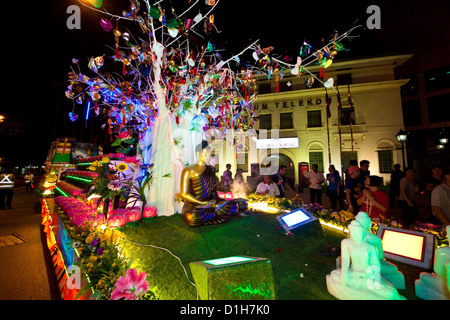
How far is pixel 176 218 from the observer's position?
5.10m

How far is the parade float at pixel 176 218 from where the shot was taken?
6.69 ft

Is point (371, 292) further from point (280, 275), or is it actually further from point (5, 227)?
point (5, 227)

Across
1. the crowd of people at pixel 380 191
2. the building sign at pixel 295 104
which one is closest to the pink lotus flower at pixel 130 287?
the crowd of people at pixel 380 191

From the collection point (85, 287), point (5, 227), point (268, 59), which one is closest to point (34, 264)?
point (85, 287)

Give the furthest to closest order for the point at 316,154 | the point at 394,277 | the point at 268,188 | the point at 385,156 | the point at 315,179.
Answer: the point at 316,154 < the point at 385,156 < the point at 315,179 < the point at 268,188 < the point at 394,277

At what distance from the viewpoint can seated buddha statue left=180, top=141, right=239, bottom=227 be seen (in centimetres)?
421

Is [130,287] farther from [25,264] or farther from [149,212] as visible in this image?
[25,264]

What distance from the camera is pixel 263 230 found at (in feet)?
13.1

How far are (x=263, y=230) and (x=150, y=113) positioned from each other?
4.82 m

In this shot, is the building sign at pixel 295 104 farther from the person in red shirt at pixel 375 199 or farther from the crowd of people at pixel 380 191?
the person in red shirt at pixel 375 199

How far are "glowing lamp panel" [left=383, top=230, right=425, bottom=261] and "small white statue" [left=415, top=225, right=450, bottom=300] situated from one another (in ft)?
2.51

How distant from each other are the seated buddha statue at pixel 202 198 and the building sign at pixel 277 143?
52.4 feet

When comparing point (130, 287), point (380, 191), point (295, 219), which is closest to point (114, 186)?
point (130, 287)

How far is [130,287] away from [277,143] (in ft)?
64.2
